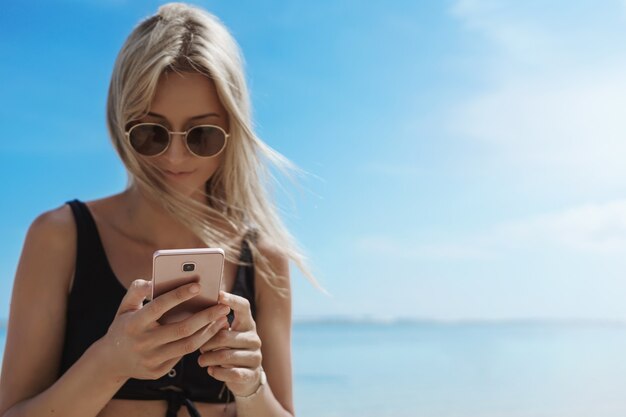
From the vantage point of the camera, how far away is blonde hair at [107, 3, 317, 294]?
2.87 metres

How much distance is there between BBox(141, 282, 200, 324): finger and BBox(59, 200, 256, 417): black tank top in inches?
28.4

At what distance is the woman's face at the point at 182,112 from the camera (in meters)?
2.86

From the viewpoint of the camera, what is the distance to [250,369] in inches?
99.0

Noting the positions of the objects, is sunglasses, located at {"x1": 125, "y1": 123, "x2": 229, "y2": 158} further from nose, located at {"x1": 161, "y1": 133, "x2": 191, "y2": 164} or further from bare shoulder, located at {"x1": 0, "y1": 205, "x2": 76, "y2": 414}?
bare shoulder, located at {"x1": 0, "y1": 205, "x2": 76, "y2": 414}

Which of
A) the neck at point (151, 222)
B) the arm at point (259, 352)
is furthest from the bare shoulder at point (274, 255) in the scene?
the neck at point (151, 222)

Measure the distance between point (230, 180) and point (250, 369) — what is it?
1001mm

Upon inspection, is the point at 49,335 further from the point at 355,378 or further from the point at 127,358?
the point at 355,378

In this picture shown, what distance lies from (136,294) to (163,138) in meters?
0.84

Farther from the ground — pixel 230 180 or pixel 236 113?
pixel 236 113

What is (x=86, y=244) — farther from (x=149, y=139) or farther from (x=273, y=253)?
(x=273, y=253)

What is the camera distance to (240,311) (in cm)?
243

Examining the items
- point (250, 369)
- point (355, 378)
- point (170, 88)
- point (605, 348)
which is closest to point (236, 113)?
point (170, 88)

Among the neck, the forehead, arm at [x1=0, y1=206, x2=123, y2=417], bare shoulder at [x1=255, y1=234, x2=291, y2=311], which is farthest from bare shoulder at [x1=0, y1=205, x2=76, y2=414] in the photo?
bare shoulder at [x1=255, y1=234, x2=291, y2=311]

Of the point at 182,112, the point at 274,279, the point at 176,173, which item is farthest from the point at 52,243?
the point at 274,279
